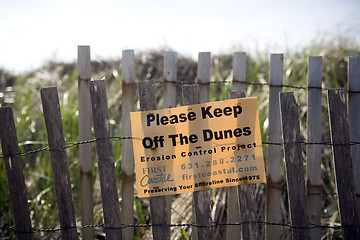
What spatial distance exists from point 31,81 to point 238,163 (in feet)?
16.3

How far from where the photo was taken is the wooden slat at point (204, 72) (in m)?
2.08

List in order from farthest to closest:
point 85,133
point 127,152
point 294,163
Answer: point 85,133 < point 127,152 < point 294,163

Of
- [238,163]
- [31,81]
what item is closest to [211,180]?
[238,163]

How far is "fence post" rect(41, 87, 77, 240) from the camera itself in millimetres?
1795

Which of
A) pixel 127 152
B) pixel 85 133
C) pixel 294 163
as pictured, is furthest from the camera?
pixel 85 133

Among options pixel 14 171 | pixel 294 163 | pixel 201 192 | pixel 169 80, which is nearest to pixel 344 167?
pixel 294 163

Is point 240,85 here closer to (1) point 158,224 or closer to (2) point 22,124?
(1) point 158,224

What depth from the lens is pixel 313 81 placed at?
2.04 m

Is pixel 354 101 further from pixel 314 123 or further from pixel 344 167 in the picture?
pixel 344 167

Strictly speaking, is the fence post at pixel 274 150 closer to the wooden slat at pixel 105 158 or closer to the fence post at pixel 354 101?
the fence post at pixel 354 101

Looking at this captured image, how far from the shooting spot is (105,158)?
1.80 metres

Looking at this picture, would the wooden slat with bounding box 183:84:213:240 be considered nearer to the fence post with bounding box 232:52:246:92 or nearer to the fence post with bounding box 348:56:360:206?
the fence post with bounding box 232:52:246:92

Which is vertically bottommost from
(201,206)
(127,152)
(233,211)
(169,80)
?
(233,211)

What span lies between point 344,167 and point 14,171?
6.32 ft
